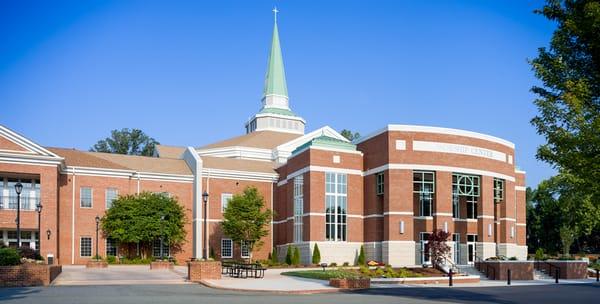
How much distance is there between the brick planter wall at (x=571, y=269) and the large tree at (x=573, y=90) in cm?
2451

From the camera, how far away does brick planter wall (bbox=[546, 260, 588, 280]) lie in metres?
41.1

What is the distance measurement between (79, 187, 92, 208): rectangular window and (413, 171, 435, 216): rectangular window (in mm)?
27072

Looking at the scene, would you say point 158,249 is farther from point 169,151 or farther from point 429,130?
point 429,130

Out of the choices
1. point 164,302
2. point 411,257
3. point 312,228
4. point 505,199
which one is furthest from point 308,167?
point 164,302

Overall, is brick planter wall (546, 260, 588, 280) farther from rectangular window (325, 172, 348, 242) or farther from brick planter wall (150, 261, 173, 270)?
brick planter wall (150, 261, 173, 270)

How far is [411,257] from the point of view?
46188mm

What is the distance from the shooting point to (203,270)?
2980 centimetres

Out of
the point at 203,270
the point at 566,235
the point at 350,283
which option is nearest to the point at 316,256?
the point at 203,270

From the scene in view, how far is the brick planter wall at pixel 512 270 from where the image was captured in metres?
37.4

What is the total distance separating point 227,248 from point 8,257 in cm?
3094

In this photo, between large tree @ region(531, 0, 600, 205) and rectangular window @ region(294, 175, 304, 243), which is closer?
large tree @ region(531, 0, 600, 205)

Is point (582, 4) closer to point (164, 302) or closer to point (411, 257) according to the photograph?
point (164, 302)

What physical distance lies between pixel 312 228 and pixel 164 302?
29.1m

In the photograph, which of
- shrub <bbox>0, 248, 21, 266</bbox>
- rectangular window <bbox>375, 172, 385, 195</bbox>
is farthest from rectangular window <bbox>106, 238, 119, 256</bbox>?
shrub <bbox>0, 248, 21, 266</bbox>
